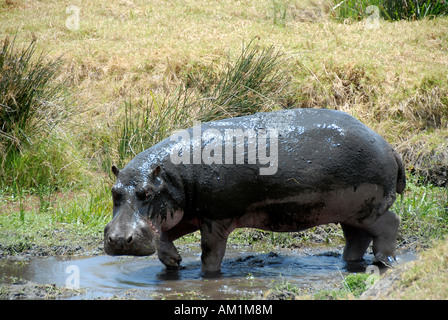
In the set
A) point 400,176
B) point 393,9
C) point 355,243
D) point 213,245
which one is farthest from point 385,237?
point 393,9

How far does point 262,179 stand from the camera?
487cm

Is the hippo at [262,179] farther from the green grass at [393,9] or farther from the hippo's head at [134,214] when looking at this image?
the green grass at [393,9]

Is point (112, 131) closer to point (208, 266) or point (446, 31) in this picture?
point (208, 266)

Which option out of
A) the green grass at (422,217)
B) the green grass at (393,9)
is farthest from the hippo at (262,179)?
the green grass at (393,9)

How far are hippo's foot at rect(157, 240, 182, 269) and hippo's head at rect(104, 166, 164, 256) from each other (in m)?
0.45

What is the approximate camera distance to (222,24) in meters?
12.3

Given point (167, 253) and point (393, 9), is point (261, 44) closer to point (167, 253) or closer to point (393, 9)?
point (393, 9)

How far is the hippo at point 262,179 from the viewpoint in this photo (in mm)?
4852

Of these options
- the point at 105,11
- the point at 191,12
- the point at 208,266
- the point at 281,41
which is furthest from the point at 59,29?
the point at 208,266

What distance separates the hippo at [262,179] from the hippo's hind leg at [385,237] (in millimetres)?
17

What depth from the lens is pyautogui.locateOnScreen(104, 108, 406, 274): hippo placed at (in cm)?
485

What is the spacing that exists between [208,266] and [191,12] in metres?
9.59

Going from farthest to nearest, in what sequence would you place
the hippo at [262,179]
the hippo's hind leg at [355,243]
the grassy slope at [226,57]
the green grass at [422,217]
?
the grassy slope at [226,57] → the green grass at [422,217] → the hippo's hind leg at [355,243] → the hippo at [262,179]
